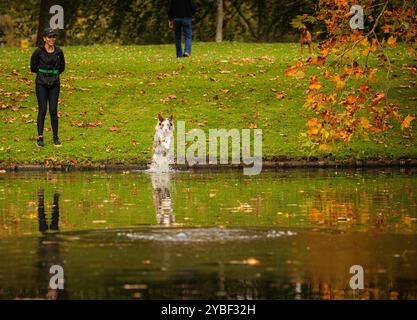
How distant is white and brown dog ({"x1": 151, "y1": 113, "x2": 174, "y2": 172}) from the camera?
25.7 meters

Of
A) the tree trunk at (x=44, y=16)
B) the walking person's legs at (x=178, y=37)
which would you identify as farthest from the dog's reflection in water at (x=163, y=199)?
the tree trunk at (x=44, y=16)

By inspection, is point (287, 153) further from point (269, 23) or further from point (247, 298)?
point (269, 23)

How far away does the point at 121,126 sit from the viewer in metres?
30.4

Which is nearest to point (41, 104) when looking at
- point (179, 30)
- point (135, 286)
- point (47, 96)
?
point (47, 96)

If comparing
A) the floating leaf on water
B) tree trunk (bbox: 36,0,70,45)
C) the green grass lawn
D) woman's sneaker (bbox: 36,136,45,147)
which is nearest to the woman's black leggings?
woman's sneaker (bbox: 36,136,45,147)

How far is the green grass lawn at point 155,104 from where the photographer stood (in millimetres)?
27672

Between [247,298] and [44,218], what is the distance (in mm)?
6650

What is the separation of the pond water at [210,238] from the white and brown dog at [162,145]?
89.6 inches

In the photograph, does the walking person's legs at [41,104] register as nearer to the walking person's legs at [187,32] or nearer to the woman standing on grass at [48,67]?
the woman standing on grass at [48,67]

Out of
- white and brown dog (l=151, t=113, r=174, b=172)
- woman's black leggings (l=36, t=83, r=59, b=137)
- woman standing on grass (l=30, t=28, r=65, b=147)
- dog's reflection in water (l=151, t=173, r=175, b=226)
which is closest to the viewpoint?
dog's reflection in water (l=151, t=173, r=175, b=226)

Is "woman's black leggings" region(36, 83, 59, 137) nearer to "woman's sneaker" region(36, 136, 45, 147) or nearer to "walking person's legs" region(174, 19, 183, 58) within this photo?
"woman's sneaker" region(36, 136, 45, 147)

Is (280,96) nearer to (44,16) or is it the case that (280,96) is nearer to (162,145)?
(162,145)

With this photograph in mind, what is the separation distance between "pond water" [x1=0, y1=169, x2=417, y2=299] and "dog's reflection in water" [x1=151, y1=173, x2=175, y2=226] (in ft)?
0.08

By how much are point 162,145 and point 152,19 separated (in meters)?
33.6
